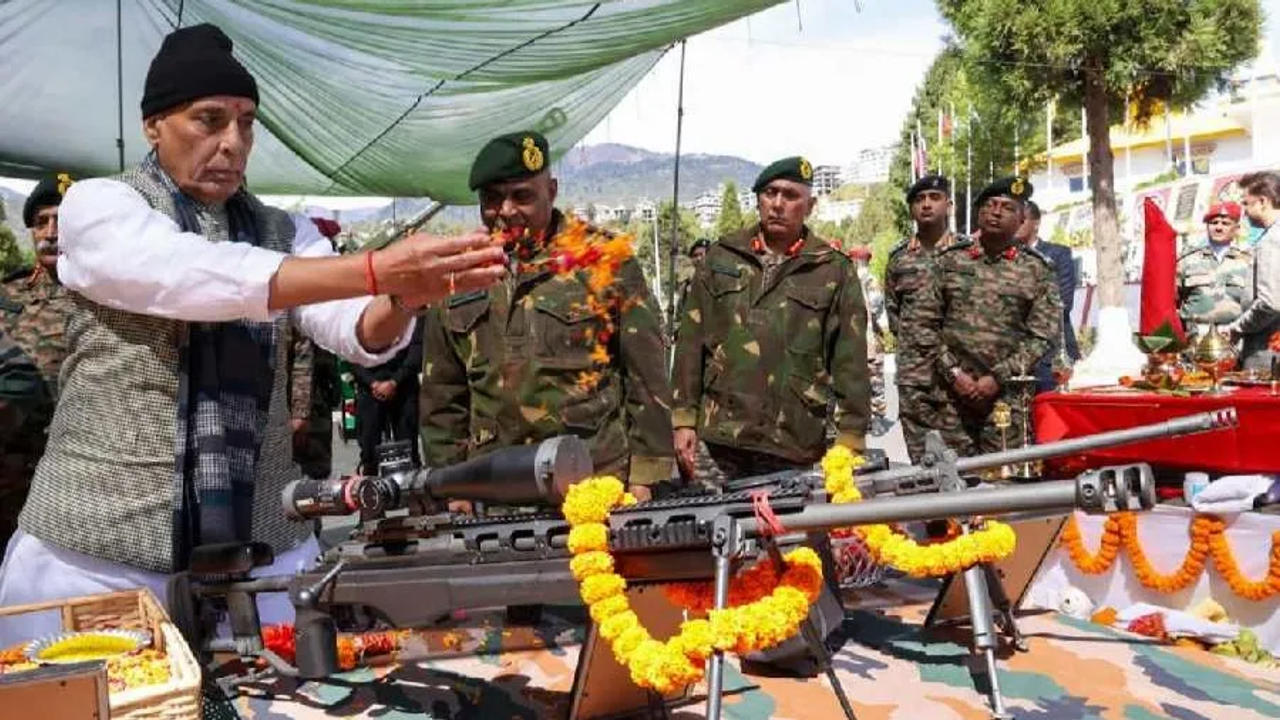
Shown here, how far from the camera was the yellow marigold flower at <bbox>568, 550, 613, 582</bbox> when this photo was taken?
2039 millimetres

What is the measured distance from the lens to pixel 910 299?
568 cm

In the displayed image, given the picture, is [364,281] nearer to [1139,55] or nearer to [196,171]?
[196,171]

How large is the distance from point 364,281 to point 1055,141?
200 feet

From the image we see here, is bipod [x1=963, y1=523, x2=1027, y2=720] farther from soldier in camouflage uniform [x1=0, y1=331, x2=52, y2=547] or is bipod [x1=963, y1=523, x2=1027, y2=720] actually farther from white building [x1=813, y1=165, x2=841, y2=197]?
white building [x1=813, y1=165, x2=841, y2=197]

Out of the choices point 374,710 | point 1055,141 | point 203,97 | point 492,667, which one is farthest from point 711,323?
point 1055,141

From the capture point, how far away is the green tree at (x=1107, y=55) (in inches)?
781

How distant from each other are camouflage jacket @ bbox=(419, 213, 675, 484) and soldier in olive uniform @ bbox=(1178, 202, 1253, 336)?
4.35 m

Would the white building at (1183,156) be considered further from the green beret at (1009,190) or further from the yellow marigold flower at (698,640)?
the yellow marigold flower at (698,640)

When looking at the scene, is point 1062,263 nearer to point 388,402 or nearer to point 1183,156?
point 388,402

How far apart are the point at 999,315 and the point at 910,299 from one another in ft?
1.70

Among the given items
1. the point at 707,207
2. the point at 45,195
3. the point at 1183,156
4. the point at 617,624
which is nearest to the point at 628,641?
the point at 617,624

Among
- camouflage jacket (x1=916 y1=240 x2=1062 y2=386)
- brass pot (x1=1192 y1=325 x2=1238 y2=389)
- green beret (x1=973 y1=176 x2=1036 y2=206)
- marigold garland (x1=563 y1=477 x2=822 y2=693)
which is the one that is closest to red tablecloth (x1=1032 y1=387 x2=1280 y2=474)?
brass pot (x1=1192 y1=325 x2=1238 y2=389)

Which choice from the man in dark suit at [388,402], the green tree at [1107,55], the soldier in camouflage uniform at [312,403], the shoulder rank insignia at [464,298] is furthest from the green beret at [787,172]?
the green tree at [1107,55]

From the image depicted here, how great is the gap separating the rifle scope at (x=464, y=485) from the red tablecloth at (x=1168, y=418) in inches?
118
